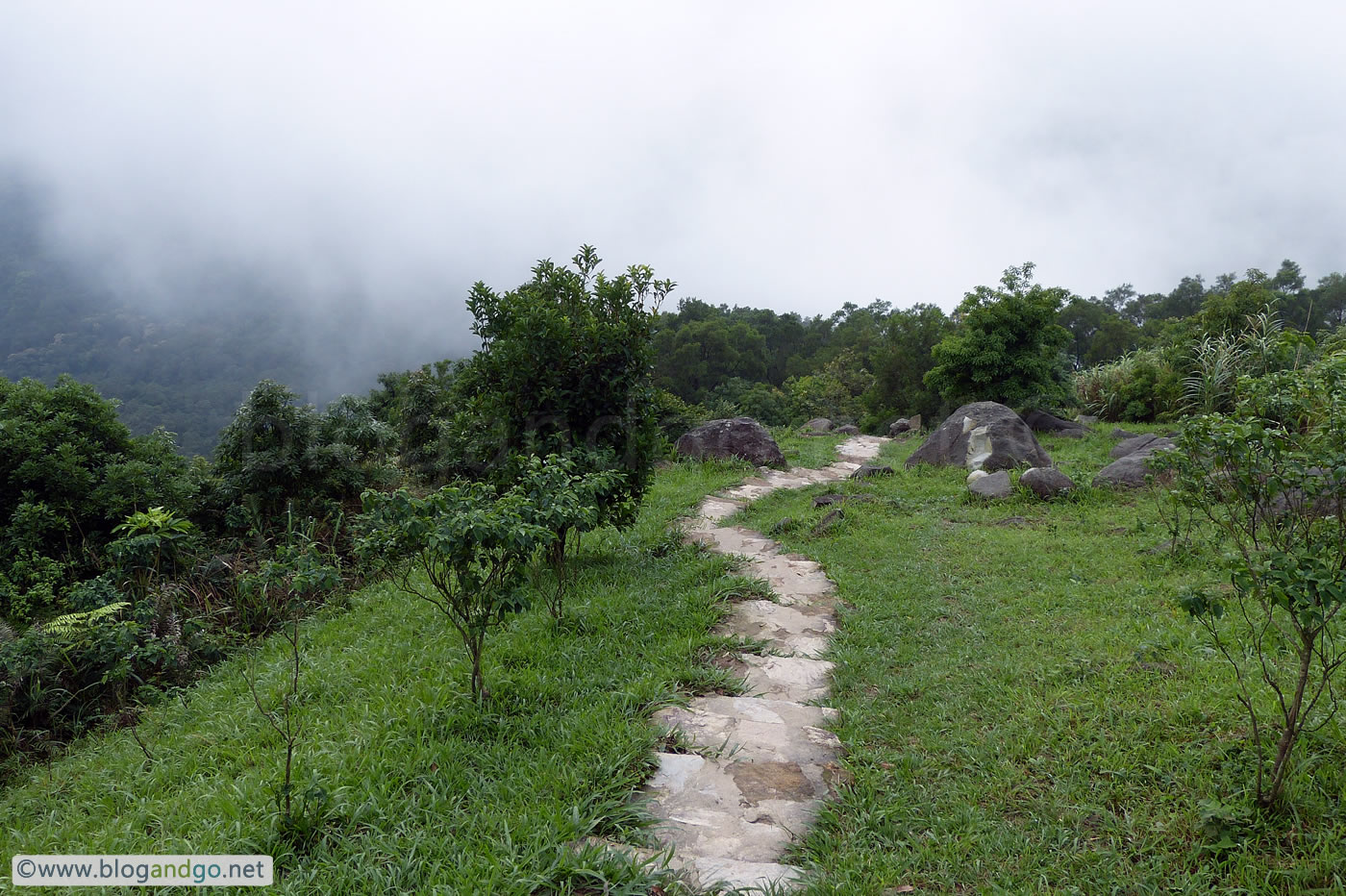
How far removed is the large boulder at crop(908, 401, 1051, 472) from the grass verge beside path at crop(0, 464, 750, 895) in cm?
728

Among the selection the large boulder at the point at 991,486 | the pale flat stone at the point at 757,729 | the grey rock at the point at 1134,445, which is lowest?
the pale flat stone at the point at 757,729

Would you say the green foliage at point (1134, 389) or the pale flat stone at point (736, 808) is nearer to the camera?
the pale flat stone at point (736, 808)

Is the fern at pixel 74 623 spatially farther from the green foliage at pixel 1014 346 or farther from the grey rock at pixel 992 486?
the green foliage at pixel 1014 346

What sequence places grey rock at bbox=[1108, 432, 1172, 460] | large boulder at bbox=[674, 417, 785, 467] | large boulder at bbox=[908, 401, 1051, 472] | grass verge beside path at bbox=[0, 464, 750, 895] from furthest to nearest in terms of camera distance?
large boulder at bbox=[674, 417, 785, 467], large boulder at bbox=[908, 401, 1051, 472], grey rock at bbox=[1108, 432, 1172, 460], grass verge beside path at bbox=[0, 464, 750, 895]

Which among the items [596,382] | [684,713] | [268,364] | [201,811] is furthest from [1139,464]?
[268,364]

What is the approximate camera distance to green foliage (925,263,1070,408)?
15.6m

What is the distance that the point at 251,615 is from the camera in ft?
21.1

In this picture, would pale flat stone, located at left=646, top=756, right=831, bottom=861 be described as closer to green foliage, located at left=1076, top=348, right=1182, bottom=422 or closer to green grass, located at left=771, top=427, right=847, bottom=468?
green grass, located at left=771, top=427, right=847, bottom=468

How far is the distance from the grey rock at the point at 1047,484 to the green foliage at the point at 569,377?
5254 mm

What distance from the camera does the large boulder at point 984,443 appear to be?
1070 cm

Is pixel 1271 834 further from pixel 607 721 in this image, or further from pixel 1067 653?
pixel 607 721

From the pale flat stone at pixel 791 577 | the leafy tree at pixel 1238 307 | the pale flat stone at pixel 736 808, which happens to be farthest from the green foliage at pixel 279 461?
the leafy tree at pixel 1238 307

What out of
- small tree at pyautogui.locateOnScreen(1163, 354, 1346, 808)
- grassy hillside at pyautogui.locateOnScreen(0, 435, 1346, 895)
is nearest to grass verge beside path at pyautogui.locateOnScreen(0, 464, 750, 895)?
grassy hillside at pyautogui.locateOnScreen(0, 435, 1346, 895)

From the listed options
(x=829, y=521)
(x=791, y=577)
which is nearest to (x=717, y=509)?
(x=829, y=521)
